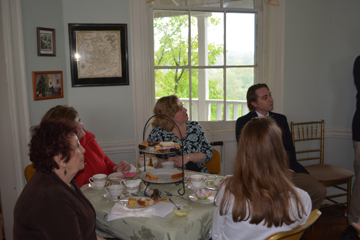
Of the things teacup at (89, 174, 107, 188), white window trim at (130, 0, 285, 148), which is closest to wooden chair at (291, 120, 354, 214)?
white window trim at (130, 0, 285, 148)

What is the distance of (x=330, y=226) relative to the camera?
3229 millimetres

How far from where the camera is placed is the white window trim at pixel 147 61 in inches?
123

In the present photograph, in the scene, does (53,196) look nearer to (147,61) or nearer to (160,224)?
(160,224)

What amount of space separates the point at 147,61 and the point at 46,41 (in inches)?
37.4

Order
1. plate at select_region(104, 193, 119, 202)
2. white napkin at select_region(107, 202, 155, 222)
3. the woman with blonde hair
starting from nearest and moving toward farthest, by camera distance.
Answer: the woman with blonde hair
white napkin at select_region(107, 202, 155, 222)
plate at select_region(104, 193, 119, 202)

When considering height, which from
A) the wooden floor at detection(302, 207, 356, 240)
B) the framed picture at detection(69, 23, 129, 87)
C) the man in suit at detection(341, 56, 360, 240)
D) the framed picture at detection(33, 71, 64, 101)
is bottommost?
the wooden floor at detection(302, 207, 356, 240)

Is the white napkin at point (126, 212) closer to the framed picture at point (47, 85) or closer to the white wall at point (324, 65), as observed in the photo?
the framed picture at point (47, 85)

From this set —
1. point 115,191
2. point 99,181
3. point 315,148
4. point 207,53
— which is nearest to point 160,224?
point 115,191

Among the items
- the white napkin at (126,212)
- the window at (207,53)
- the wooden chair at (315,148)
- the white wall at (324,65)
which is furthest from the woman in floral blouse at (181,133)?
the white wall at (324,65)

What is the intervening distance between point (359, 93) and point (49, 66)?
293 cm

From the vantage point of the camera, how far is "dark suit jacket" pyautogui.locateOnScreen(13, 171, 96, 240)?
127 cm

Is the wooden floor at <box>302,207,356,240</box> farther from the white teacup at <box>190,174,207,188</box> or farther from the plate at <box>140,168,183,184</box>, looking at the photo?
the plate at <box>140,168,183,184</box>

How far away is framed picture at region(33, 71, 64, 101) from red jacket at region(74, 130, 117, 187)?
60 centimetres

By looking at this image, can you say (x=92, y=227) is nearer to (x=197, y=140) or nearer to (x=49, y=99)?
(x=197, y=140)
